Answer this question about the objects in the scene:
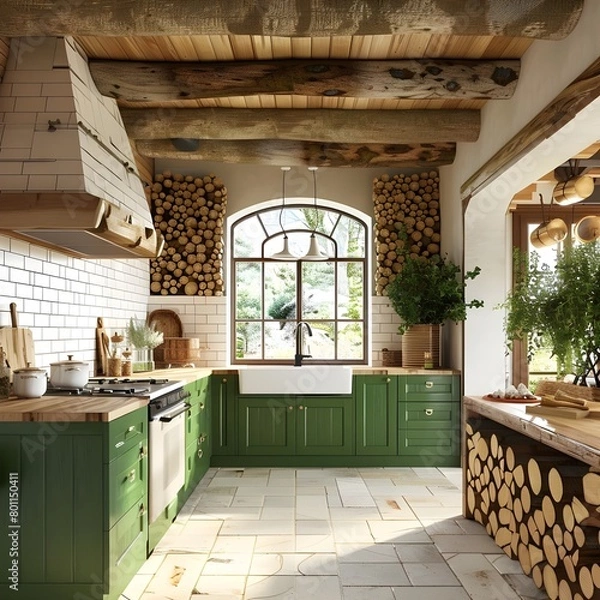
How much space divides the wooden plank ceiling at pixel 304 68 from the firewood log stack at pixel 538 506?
220 centimetres

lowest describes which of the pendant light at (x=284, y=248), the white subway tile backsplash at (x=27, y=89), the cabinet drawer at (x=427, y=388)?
the cabinet drawer at (x=427, y=388)

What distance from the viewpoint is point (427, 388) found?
5.91m

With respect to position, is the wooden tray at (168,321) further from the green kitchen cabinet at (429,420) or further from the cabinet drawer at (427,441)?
the cabinet drawer at (427,441)

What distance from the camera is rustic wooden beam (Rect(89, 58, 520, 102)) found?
4.34 m

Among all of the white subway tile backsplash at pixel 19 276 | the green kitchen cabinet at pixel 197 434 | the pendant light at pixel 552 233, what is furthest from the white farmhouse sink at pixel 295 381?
the white subway tile backsplash at pixel 19 276

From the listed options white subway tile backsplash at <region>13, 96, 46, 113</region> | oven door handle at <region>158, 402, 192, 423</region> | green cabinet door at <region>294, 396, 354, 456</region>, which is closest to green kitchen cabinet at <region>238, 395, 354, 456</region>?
green cabinet door at <region>294, 396, 354, 456</region>

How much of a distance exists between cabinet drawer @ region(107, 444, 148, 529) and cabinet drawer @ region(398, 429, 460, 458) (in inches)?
117

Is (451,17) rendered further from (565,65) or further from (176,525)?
(176,525)

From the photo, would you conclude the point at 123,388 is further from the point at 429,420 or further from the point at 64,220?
the point at 429,420

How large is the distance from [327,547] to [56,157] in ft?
8.77

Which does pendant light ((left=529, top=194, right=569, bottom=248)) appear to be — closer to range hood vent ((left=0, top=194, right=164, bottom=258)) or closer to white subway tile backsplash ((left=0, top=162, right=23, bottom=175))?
range hood vent ((left=0, top=194, right=164, bottom=258))

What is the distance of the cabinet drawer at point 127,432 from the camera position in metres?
2.97

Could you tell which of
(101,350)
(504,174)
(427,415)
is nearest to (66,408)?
(101,350)

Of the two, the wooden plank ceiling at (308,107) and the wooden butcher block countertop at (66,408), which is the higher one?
the wooden plank ceiling at (308,107)
